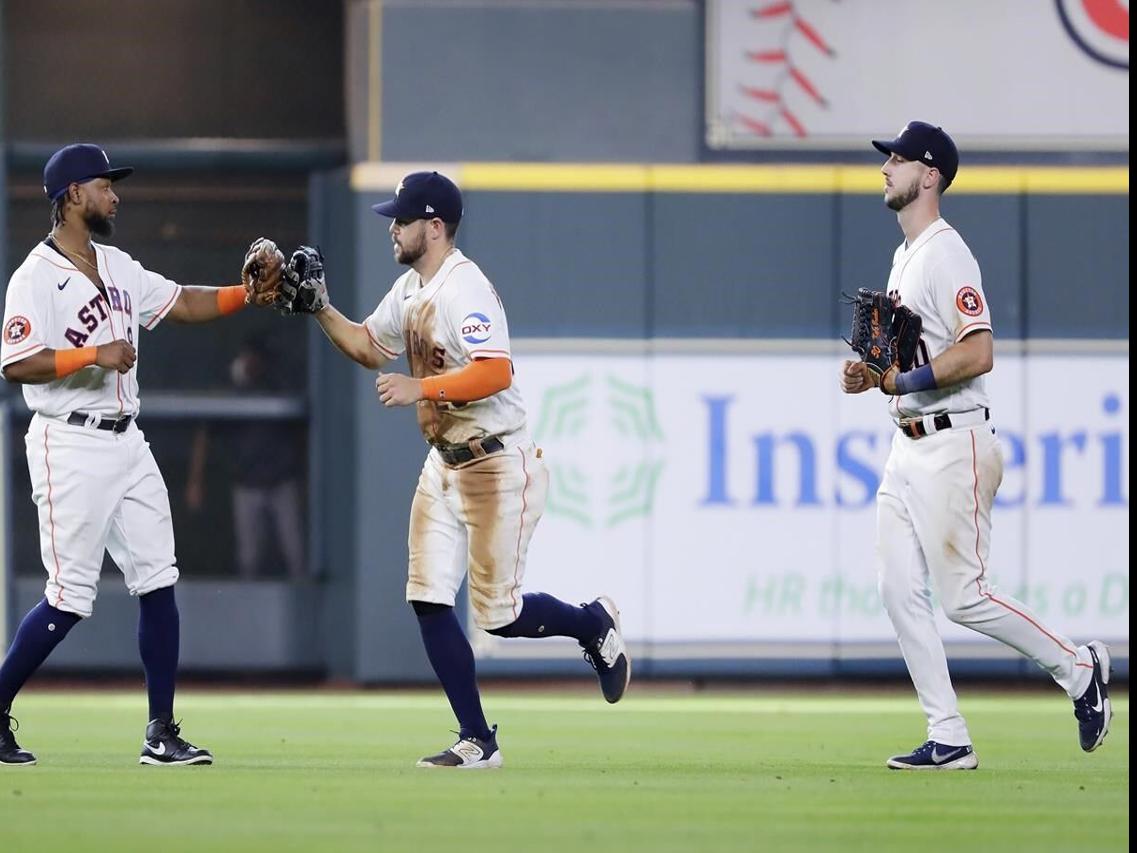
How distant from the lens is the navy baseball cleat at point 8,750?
711cm

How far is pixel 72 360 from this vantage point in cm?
693

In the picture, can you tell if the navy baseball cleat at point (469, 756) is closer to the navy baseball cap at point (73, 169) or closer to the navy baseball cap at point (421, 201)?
the navy baseball cap at point (421, 201)

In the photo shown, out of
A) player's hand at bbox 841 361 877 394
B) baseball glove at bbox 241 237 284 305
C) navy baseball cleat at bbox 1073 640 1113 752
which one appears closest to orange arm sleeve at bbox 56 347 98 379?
baseball glove at bbox 241 237 284 305

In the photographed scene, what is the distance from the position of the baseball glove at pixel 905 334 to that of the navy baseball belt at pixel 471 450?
1359 millimetres

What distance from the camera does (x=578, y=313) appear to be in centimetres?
1160

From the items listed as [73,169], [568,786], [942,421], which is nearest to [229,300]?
[73,169]

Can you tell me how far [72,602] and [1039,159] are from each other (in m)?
6.64

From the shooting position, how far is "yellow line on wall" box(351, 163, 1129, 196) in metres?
11.6

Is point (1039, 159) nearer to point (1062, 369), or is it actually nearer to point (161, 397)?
point (1062, 369)

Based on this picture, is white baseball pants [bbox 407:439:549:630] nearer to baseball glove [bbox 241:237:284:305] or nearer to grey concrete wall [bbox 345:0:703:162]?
baseball glove [bbox 241:237:284:305]

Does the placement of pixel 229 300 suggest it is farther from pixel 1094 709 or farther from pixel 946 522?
pixel 1094 709

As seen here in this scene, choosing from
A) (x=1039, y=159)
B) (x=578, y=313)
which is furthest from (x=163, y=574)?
(x=1039, y=159)

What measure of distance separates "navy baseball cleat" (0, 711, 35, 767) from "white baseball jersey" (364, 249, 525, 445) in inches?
66.1

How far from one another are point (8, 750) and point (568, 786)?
6.26ft
